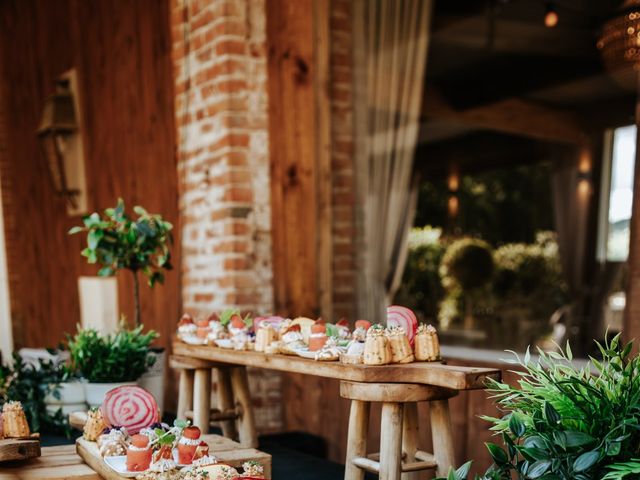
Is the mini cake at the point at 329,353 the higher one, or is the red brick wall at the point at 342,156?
the red brick wall at the point at 342,156

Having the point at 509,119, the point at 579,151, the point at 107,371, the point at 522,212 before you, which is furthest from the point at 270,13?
the point at 522,212

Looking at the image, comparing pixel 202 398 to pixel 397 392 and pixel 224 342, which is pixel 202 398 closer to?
pixel 224 342

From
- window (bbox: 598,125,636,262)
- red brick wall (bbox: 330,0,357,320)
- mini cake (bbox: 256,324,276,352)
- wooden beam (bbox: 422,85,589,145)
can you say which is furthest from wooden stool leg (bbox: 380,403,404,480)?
window (bbox: 598,125,636,262)

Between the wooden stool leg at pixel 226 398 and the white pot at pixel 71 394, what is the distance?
50 centimetres

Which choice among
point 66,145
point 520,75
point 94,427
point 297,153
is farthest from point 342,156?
point 520,75

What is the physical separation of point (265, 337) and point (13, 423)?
674mm

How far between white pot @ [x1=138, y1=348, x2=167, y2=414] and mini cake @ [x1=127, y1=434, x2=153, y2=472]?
1.04 meters

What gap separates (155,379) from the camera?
2602 millimetres

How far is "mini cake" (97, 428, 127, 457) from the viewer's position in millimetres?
1643

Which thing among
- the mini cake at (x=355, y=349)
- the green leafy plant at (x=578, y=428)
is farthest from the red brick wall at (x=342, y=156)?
the green leafy plant at (x=578, y=428)

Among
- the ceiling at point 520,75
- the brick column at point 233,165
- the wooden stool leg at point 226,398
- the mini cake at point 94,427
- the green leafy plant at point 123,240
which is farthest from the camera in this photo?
the ceiling at point 520,75

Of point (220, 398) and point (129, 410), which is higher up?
point (129, 410)

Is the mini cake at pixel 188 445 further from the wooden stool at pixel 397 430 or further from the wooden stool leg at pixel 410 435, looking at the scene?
the wooden stool leg at pixel 410 435

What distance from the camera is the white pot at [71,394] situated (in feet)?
8.37
